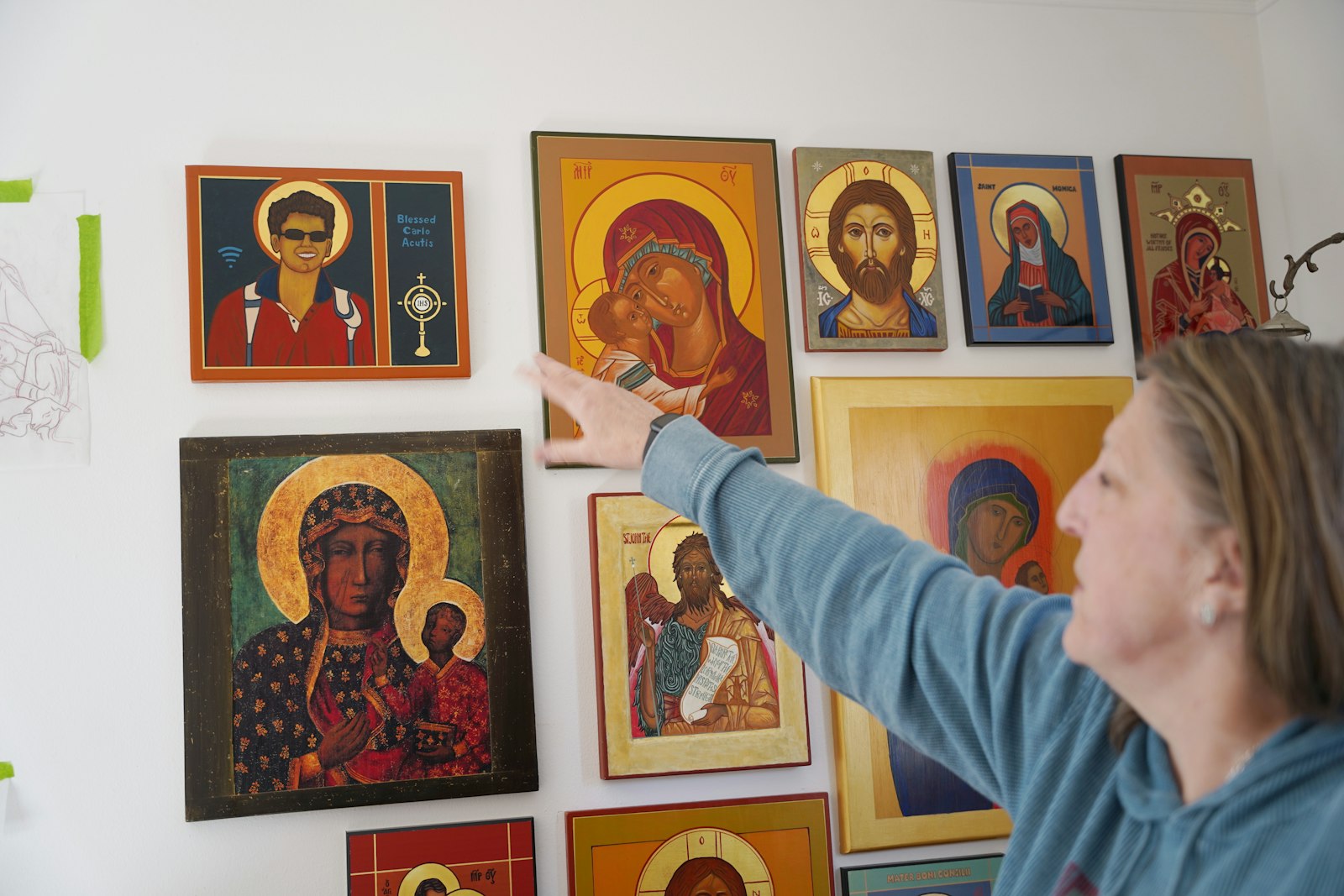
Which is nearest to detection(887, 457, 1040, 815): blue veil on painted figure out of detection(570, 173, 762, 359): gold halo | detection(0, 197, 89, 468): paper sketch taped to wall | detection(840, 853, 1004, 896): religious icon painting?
detection(840, 853, 1004, 896): religious icon painting

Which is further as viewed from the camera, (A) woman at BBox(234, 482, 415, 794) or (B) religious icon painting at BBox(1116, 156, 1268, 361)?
(B) religious icon painting at BBox(1116, 156, 1268, 361)

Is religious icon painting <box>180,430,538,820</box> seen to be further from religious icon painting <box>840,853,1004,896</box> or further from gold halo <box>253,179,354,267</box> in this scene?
religious icon painting <box>840,853,1004,896</box>

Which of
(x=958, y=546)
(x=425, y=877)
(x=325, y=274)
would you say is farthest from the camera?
(x=958, y=546)

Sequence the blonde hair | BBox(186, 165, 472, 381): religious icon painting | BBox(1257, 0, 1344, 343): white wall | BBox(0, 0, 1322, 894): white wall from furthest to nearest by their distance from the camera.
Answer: BBox(1257, 0, 1344, 343): white wall, BBox(186, 165, 472, 381): religious icon painting, BBox(0, 0, 1322, 894): white wall, the blonde hair

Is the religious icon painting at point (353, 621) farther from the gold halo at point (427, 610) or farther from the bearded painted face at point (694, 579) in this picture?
the bearded painted face at point (694, 579)

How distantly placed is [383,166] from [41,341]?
786mm

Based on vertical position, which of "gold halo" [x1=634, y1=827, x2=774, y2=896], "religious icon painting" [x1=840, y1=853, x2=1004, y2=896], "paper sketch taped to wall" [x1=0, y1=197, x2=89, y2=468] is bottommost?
"religious icon painting" [x1=840, y1=853, x2=1004, y2=896]

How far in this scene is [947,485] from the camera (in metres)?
2.53

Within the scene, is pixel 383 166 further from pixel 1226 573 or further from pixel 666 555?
pixel 1226 573

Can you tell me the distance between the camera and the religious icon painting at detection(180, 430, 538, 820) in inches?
85.0

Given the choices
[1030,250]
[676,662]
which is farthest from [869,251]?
[676,662]

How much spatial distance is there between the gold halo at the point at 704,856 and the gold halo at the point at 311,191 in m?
1.44

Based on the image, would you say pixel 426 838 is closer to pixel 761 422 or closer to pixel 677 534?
pixel 677 534

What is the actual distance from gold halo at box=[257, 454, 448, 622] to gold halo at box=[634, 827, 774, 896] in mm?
759
